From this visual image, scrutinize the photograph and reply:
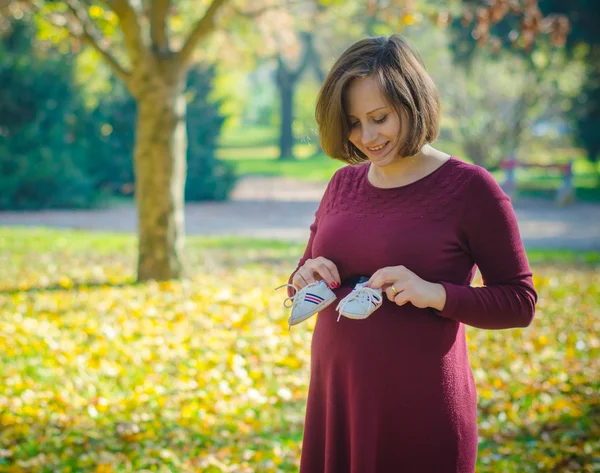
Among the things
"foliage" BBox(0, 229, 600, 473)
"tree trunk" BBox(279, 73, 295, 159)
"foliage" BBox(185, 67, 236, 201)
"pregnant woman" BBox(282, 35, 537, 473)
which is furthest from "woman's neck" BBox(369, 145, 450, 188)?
"tree trunk" BBox(279, 73, 295, 159)

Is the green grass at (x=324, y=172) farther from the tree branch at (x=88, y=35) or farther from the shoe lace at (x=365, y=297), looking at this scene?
the shoe lace at (x=365, y=297)

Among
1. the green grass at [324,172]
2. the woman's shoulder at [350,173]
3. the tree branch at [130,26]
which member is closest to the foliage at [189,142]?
the green grass at [324,172]

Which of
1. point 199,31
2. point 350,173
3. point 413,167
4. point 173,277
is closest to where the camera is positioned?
point 413,167

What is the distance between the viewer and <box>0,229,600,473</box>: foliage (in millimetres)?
4391

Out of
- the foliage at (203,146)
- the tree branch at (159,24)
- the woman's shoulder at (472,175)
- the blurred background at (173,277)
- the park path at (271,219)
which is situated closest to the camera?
the woman's shoulder at (472,175)

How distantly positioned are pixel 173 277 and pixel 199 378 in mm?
3240

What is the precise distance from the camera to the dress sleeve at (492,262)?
204 cm

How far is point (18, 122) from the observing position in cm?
1697

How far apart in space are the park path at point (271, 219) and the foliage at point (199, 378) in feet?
15.8

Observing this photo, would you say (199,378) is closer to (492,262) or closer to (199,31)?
(492,262)

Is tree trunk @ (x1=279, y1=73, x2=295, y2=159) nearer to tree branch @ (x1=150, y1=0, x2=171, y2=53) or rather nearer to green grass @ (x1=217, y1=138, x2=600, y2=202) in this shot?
green grass @ (x1=217, y1=138, x2=600, y2=202)

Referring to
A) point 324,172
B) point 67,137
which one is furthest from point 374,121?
point 324,172

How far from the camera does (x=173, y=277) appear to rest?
8711 mm

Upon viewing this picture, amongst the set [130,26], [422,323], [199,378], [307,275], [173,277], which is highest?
[130,26]
